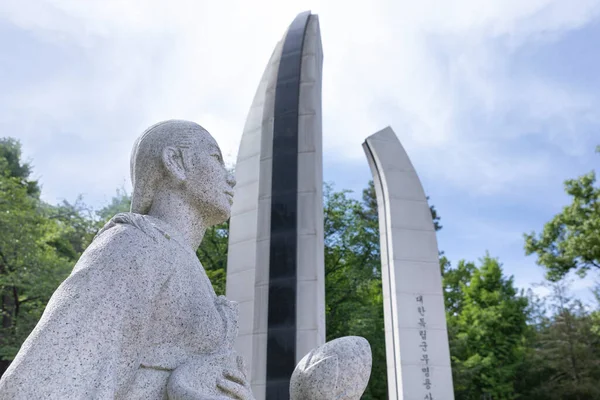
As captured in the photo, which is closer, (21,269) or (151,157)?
(151,157)

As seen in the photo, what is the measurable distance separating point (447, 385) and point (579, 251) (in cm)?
912

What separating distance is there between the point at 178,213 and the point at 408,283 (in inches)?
386

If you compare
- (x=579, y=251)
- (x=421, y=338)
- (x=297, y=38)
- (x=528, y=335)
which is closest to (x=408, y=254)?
(x=421, y=338)

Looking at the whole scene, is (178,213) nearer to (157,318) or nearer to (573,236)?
(157,318)

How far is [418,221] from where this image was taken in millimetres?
12305

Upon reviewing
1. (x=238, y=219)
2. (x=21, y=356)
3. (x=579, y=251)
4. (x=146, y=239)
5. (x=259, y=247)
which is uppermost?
(x=579, y=251)

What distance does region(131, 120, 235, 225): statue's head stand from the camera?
227 centimetres

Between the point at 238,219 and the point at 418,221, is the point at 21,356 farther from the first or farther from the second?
the point at 418,221

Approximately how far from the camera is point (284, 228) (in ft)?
33.1

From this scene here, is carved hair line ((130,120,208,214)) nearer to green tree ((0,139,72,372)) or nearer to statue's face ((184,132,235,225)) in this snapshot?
statue's face ((184,132,235,225))

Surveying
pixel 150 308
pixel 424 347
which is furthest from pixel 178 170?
pixel 424 347

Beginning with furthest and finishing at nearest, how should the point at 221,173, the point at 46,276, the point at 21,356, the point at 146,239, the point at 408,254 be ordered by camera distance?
the point at 46,276
the point at 408,254
the point at 221,173
the point at 146,239
the point at 21,356

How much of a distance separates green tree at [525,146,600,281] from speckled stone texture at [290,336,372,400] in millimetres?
17000

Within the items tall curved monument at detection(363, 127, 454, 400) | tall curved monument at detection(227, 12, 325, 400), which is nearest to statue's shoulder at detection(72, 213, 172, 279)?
tall curved monument at detection(227, 12, 325, 400)
